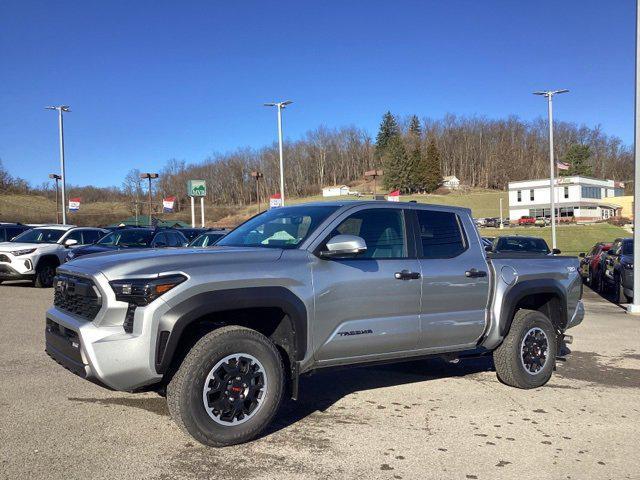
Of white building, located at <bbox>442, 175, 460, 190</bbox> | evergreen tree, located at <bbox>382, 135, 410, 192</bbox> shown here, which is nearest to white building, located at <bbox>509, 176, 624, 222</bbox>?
evergreen tree, located at <bbox>382, 135, 410, 192</bbox>

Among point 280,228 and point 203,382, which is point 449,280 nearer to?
point 280,228

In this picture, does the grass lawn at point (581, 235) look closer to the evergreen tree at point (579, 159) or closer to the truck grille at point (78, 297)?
the truck grille at point (78, 297)

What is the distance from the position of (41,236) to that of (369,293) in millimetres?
14394

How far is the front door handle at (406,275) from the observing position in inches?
204

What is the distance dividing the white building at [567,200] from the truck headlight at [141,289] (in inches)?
3332

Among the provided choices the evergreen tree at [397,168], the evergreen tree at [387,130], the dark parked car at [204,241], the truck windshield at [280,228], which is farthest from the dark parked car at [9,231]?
the evergreen tree at [387,130]

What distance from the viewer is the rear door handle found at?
5734 mm

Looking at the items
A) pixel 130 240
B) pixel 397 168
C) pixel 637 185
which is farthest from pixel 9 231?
pixel 397 168

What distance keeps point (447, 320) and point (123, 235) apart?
11.7 meters

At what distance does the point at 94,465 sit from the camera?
400cm

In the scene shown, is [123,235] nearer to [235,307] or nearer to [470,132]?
[235,307]

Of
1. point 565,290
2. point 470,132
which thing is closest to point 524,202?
point 470,132

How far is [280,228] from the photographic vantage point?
17.6ft

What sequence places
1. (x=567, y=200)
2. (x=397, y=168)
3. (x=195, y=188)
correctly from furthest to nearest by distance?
1. (x=397, y=168)
2. (x=567, y=200)
3. (x=195, y=188)
